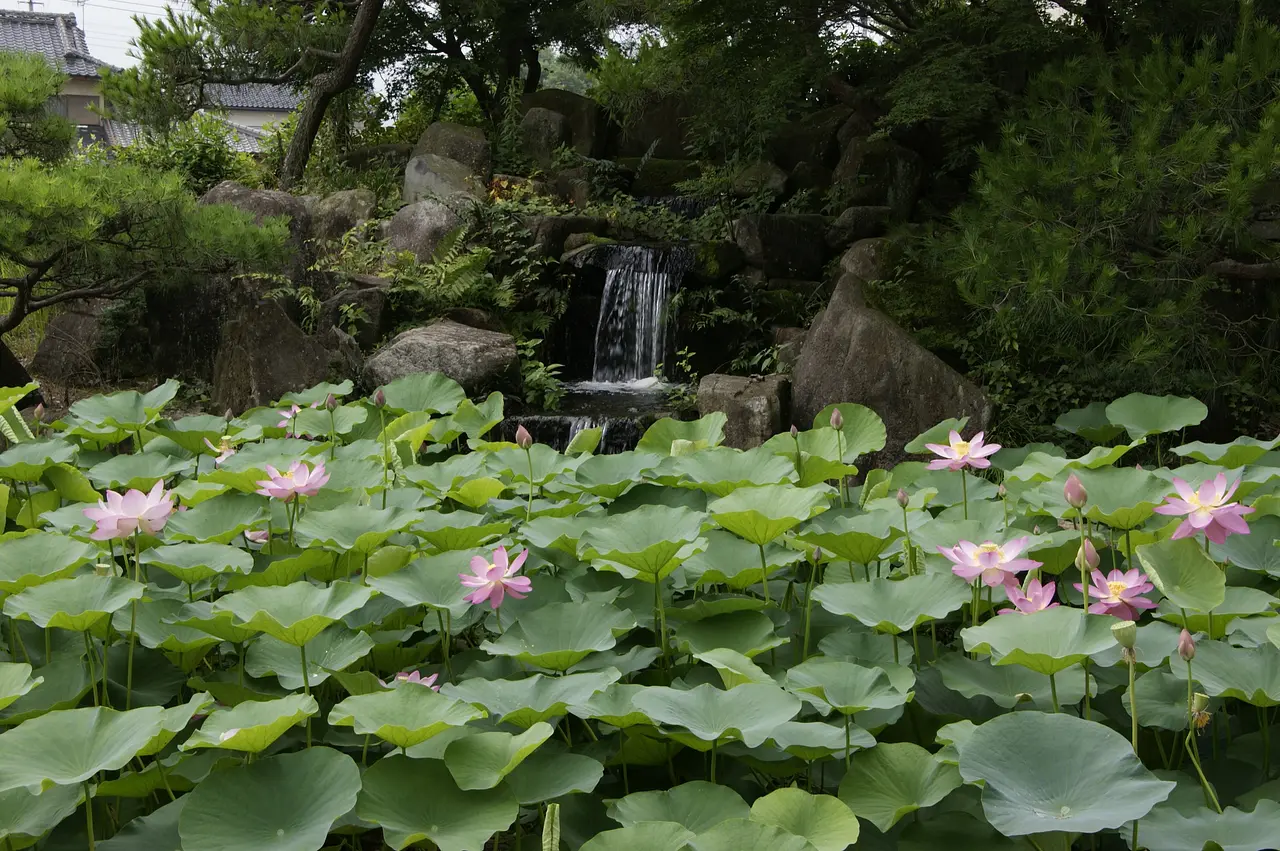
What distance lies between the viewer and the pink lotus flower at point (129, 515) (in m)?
1.40

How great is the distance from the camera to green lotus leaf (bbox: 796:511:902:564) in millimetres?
1412

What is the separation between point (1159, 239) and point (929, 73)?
196 centimetres

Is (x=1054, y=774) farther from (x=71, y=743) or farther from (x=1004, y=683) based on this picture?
(x=71, y=743)

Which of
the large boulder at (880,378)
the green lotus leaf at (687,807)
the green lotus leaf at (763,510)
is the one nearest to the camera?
the green lotus leaf at (687,807)

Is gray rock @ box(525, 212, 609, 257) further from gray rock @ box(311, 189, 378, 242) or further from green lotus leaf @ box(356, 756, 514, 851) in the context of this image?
green lotus leaf @ box(356, 756, 514, 851)

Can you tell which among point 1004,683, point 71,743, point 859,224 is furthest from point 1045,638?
point 859,224

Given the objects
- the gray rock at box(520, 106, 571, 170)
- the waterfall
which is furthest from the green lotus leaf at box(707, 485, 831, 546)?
the gray rock at box(520, 106, 571, 170)

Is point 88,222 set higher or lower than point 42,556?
higher

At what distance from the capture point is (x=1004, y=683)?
123 centimetres

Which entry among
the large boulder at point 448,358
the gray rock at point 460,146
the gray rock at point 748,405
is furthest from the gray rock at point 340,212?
the gray rock at point 748,405

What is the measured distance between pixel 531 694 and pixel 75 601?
1.99 ft

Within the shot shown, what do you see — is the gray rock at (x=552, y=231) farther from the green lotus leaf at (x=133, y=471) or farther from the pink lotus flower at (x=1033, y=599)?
the pink lotus flower at (x=1033, y=599)

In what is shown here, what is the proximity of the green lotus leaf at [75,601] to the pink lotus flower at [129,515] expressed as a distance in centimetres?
11

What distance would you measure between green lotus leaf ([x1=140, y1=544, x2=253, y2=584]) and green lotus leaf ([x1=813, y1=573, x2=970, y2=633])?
822mm
